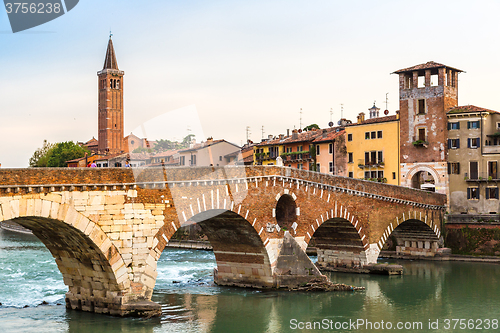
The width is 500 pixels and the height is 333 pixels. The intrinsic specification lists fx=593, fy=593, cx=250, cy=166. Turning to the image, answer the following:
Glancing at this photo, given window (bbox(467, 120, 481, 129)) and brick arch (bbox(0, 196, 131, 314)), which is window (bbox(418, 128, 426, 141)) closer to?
window (bbox(467, 120, 481, 129))

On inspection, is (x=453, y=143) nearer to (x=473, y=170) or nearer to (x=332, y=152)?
(x=473, y=170)

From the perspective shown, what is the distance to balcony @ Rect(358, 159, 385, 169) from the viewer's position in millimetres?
41419

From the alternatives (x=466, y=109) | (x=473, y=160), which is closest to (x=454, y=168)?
(x=473, y=160)

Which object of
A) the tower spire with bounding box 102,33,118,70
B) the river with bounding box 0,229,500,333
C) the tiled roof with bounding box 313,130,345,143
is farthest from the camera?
the tower spire with bounding box 102,33,118,70

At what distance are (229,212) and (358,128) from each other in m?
21.2

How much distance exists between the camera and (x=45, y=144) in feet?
267

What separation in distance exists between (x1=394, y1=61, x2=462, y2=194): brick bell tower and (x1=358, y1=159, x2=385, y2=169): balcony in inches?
58.2

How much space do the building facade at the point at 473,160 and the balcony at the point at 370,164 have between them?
4.68m

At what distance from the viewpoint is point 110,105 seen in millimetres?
80375

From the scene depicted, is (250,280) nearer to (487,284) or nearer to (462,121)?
(487,284)

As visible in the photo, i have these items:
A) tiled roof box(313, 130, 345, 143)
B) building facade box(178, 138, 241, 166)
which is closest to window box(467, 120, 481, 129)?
tiled roof box(313, 130, 345, 143)

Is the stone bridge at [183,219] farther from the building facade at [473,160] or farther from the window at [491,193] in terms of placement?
the window at [491,193]

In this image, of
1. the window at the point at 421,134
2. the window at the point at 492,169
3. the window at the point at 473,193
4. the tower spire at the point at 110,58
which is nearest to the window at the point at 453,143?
the window at the point at 421,134

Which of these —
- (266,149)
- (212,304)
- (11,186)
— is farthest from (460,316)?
(266,149)
